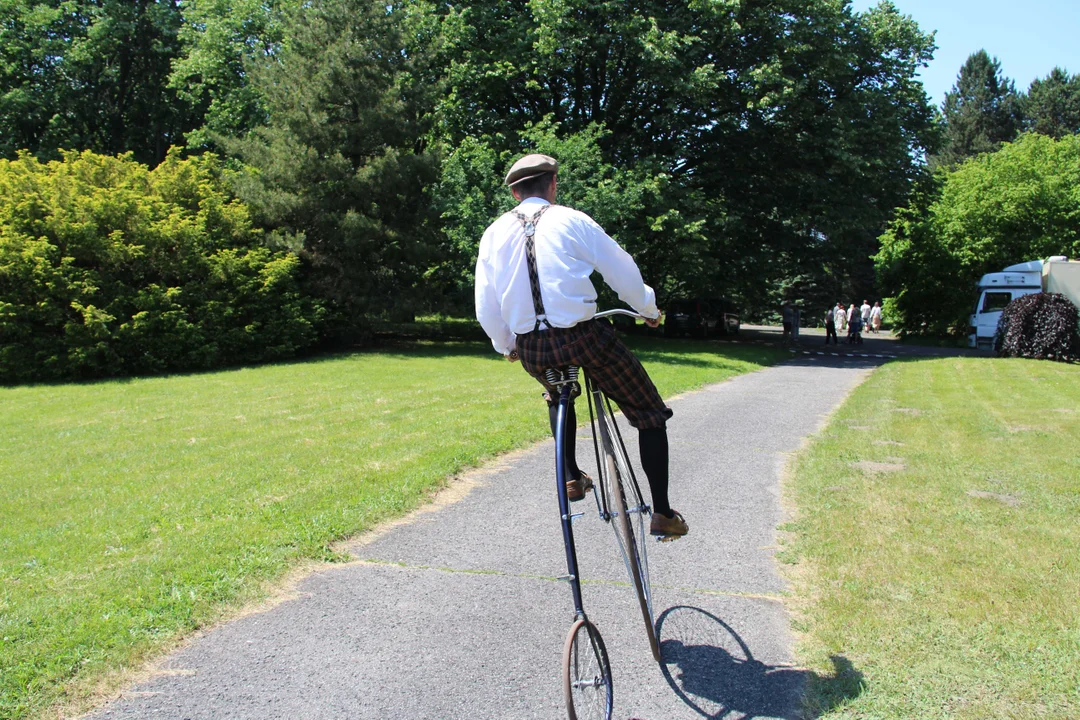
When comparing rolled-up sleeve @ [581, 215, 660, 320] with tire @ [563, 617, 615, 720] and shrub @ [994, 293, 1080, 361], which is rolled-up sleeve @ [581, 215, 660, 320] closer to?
tire @ [563, 617, 615, 720]

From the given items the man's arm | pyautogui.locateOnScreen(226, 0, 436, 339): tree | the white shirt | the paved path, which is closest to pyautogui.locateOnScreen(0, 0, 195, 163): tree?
pyautogui.locateOnScreen(226, 0, 436, 339): tree

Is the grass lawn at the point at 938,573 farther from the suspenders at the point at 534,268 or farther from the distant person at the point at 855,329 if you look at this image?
the distant person at the point at 855,329

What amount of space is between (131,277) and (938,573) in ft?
58.5

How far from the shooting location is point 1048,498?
6809 millimetres

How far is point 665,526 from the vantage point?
158 inches

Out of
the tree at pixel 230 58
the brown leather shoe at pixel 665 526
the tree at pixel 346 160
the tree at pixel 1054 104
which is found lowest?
the brown leather shoe at pixel 665 526

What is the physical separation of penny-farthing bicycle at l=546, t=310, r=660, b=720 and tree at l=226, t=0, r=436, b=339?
17.9 meters

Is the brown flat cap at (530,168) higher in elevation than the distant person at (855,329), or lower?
higher

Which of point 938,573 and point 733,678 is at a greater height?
point 938,573

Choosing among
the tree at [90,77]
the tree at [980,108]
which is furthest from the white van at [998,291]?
the tree at [980,108]

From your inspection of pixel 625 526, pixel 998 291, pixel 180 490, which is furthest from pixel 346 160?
pixel 998 291

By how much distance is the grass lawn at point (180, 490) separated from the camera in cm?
392

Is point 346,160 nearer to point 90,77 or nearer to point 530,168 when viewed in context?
point 530,168

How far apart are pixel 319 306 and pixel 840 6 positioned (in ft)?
58.1
